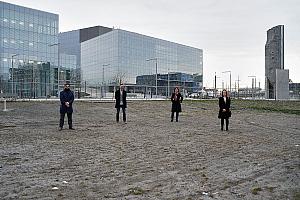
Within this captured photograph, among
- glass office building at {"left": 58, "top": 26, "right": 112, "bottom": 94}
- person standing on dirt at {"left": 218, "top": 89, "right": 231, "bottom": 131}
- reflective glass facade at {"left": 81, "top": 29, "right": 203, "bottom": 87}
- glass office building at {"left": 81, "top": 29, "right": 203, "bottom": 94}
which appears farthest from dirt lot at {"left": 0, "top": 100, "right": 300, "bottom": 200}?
glass office building at {"left": 58, "top": 26, "right": 112, "bottom": 94}

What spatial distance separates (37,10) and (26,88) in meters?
20.6

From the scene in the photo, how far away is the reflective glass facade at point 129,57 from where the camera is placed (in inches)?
3920

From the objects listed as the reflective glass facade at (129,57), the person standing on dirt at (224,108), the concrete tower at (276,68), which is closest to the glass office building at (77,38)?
the reflective glass facade at (129,57)

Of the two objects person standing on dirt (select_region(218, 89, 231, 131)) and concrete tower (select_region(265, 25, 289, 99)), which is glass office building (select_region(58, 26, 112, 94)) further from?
person standing on dirt (select_region(218, 89, 231, 131))

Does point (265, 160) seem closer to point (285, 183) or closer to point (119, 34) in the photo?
point (285, 183)

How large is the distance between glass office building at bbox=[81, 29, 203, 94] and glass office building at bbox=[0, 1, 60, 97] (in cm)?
1569

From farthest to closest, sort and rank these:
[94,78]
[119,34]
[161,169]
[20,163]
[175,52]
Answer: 1. [175,52]
2. [94,78]
3. [119,34]
4. [20,163]
5. [161,169]

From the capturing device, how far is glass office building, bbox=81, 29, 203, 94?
9950cm

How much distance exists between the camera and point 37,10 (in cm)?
7750

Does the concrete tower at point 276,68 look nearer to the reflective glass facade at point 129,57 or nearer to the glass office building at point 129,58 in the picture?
the glass office building at point 129,58

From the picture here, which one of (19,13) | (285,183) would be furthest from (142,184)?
(19,13)

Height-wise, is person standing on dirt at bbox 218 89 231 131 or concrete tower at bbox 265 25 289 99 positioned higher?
concrete tower at bbox 265 25 289 99

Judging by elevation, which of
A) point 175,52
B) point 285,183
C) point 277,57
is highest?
point 175,52

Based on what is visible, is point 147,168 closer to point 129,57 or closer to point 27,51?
point 27,51
